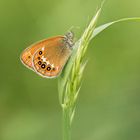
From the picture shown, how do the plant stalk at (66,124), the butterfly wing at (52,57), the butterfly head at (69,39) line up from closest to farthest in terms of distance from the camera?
the plant stalk at (66,124) < the butterfly wing at (52,57) < the butterfly head at (69,39)

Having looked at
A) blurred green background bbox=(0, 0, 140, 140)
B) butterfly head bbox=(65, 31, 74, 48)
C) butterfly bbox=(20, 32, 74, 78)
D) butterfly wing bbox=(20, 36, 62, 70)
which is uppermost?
butterfly wing bbox=(20, 36, 62, 70)

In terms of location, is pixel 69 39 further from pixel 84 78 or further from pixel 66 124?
pixel 84 78

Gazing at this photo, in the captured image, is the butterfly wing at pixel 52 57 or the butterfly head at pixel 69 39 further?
the butterfly head at pixel 69 39

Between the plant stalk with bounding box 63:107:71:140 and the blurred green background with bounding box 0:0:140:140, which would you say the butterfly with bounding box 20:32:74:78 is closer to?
the plant stalk with bounding box 63:107:71:140

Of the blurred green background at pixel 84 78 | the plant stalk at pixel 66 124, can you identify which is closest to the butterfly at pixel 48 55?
the plant stalk at pixel 66 124

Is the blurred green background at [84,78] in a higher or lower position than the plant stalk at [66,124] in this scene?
lower

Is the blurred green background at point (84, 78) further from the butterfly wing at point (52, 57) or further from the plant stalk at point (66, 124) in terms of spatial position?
the plant stalk at point (66, 124)

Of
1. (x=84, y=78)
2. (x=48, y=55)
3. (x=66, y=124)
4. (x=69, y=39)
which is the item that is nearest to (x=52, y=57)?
(x=48, y=55)

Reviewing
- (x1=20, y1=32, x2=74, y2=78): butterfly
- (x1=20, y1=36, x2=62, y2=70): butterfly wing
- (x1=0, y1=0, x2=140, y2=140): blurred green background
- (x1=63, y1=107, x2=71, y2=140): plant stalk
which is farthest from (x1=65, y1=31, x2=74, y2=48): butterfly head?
A: (x1=63, y1=107, x2=71, y2=140): plant stalk

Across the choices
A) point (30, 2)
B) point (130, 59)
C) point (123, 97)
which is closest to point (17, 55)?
point (30, 2)

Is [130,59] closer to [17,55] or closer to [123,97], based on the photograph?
[123,97]
